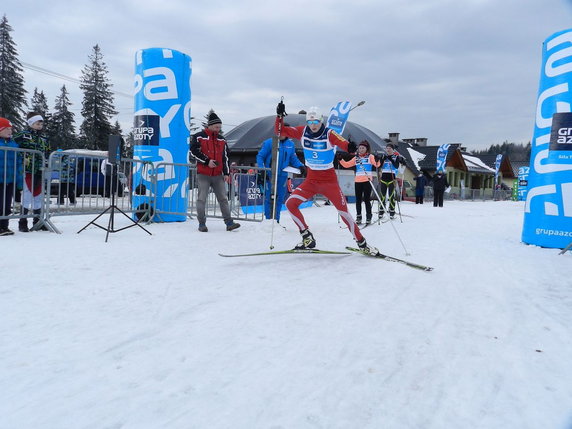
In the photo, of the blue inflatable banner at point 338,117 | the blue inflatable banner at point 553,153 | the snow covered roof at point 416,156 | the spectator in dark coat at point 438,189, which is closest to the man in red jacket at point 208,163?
the blue inflatable banner at point 553,153

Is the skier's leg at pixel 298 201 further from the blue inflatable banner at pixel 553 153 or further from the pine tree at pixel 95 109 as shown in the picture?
the pine tree at pixel 95 109

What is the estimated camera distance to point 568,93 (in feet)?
20.3

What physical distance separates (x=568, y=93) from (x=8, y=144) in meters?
8.64

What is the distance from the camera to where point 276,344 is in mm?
2490

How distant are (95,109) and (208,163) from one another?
52543mm

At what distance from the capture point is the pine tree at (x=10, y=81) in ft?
126

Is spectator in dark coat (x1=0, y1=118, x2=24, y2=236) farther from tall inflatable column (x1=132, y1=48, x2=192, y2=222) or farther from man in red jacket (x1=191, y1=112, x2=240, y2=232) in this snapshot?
man in red jacket (x1=191, y1=112, x2=240, y2=232)

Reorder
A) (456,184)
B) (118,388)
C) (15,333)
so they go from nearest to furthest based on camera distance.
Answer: (118,388) < (15,333) < (456,184)

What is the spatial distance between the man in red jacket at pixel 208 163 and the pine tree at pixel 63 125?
4854cm

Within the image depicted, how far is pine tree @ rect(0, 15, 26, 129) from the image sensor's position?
38.5 meters

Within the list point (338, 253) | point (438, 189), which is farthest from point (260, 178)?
point (438, 189)

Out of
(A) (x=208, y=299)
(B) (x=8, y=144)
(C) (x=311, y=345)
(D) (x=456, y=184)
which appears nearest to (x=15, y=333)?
(A) (x=208, y=299)

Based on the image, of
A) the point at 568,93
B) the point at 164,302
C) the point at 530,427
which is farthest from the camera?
the point at 568,93

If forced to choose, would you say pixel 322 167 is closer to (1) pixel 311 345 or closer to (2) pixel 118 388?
(1) pixel 311 345
